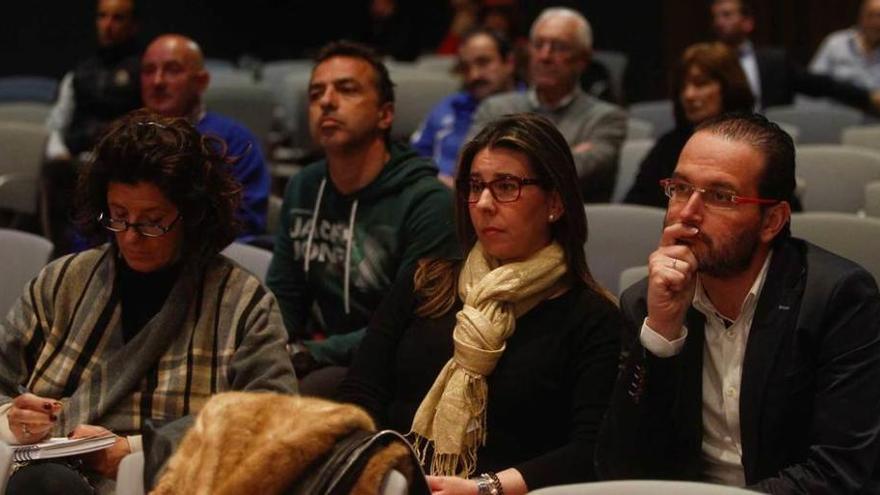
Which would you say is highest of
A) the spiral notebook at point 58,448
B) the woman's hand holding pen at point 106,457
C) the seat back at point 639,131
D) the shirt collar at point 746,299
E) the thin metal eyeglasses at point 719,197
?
the thin metal eyeglasses at point 719,197

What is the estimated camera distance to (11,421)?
8.73 feet

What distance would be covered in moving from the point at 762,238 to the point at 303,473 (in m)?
0.94

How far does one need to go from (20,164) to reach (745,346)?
3715mm

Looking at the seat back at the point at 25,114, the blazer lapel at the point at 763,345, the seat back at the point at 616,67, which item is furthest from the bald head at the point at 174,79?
the seat back at the point at 616,67

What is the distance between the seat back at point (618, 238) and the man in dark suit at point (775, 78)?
Answer: 3.32 metres

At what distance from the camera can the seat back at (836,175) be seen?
4.61 metres

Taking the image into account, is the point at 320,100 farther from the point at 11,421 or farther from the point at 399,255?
the point at 11,421

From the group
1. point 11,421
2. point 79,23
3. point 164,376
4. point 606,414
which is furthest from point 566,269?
point 79,23

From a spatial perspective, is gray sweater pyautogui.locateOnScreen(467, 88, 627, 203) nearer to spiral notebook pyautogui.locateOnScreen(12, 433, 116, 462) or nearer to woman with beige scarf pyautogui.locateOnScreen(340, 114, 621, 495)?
woman with beige scarf pyautogui.locateOnScreen(340, 114, 621, 495)

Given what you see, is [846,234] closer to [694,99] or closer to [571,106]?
[694,99]

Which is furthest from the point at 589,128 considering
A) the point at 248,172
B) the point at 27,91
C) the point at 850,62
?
the point at 27,91

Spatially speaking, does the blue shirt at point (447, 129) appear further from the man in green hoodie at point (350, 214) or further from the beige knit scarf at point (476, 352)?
the beige knit scarf at point (476, 352)

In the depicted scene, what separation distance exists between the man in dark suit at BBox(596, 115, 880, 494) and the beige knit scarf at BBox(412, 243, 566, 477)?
Answer: 0.25m

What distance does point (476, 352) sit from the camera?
2660mm
